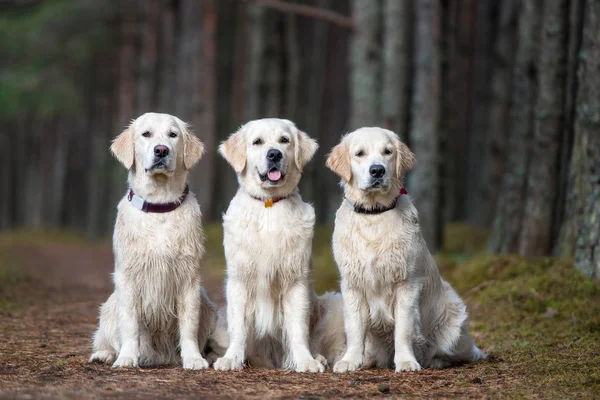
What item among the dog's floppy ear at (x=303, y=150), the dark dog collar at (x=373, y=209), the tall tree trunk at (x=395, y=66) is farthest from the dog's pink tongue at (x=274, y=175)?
the tall tree trunk at (x=395, y=66)

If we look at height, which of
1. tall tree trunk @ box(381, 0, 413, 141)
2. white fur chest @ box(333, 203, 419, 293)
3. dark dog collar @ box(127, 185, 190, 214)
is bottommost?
white fur chest @ box(333, 203, 419, 293)

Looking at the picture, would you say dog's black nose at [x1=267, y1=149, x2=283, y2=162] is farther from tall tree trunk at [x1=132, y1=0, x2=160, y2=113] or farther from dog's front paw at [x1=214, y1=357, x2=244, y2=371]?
tall tree trunk at [x1=132, y1=0, x2=160, y2=113]

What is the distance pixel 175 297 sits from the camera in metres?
6.14

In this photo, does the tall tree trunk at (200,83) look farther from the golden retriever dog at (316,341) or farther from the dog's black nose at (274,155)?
the dog's black nose at (274,155)

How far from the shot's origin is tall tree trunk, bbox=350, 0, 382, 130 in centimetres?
1308

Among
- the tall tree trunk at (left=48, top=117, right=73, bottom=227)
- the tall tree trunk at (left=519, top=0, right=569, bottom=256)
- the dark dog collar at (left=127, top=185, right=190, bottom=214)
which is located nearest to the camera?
the dark dog collar at (left=127, top=185, right=190, bottom=214)

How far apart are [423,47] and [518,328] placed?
6.44m

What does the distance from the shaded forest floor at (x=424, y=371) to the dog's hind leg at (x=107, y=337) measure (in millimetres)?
136

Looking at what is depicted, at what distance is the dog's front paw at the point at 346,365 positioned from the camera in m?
5.79

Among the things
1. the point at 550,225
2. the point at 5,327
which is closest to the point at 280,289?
the point at 5,327

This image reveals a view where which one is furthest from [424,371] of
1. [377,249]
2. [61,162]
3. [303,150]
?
[61,162]

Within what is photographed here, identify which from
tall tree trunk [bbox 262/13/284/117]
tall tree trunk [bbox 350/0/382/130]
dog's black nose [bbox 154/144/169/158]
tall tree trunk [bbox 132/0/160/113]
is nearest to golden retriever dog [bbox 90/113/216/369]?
dog's black nose [bbox 154/144/169/158]

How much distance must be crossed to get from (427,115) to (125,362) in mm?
7836

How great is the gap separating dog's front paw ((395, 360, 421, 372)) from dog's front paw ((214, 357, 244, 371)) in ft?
3.63
